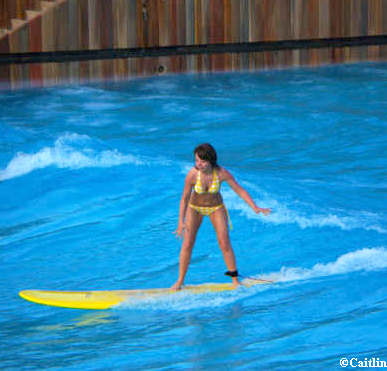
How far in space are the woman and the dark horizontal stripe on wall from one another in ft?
34.1

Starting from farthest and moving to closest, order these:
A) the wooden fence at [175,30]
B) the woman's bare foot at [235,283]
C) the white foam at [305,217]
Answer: the wooden fence at [175,30]
the white foam at [305,217]
the woman's bare foot at [235,283]

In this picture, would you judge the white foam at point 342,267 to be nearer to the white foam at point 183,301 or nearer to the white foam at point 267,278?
the white foam at point 267,278

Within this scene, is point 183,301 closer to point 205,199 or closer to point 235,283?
point 235,283

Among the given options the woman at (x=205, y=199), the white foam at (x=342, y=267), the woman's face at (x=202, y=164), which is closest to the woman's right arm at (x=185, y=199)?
the woman at (x=205, y=199)

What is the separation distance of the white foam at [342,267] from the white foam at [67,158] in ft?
15.8

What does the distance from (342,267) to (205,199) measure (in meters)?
1.99

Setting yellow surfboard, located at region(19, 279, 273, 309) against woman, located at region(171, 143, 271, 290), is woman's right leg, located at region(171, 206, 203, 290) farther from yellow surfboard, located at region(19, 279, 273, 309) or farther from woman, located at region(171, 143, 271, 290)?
yellow surfboard, located at region(19, 279, 273, 309)

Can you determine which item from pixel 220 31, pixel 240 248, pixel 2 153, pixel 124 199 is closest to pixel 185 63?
pixel 220 31

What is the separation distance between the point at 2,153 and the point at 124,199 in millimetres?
3101

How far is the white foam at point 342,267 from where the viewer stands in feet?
26.5

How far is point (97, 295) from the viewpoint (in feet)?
24.3

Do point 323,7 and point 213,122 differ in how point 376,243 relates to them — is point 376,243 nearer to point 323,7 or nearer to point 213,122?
Answer: point 213,122

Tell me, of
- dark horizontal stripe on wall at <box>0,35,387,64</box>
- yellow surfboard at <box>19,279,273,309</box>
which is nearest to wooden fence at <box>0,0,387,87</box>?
dark horizontal stripe on wall at <box>0,35,387,64</box>

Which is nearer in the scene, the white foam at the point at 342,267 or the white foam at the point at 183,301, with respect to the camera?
the white foam at the point at 183,301
